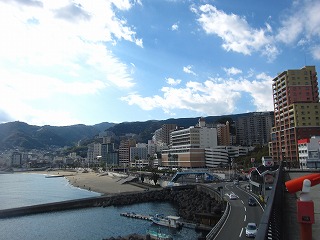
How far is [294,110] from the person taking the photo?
7719cm

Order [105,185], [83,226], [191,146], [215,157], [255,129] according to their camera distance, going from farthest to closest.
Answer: [255,129], [191,146], [215,157], [105,185], [83,226]

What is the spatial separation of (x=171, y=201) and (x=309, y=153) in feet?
109

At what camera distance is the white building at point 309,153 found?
6394 cm

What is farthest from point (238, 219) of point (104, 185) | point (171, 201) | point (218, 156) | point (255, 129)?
point (255, 129)

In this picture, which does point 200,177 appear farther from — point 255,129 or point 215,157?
point 255,129

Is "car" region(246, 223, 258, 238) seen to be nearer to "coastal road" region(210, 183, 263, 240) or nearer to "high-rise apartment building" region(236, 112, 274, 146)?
"coastal road" region(210, 183, 263, 240)

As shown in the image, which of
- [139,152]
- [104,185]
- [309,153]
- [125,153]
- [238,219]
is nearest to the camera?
[238,219]

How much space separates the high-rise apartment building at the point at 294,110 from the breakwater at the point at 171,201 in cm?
3201

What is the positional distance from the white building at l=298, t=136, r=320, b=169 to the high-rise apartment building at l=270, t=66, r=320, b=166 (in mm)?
3748

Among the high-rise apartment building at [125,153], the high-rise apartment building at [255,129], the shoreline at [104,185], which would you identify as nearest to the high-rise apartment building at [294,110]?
the shoreline at [104,185]

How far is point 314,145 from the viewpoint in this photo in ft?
219

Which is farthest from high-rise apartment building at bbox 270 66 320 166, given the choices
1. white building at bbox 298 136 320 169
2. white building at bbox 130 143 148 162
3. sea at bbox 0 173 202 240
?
white building at bbox 130 143 148 162

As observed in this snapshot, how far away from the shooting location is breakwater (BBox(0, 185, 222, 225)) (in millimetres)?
40856

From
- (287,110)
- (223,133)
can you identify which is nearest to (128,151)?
(223,133)
